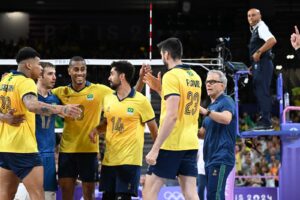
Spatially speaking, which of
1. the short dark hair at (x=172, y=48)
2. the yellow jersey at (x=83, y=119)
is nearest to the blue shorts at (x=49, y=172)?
the yellow jersey at (x=83, y=119)

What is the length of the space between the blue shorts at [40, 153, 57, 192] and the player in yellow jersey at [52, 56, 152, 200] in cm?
10

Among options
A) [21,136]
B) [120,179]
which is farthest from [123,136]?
[21,136]

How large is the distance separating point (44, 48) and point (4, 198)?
1547 centimetres

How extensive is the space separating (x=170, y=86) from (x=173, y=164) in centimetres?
90

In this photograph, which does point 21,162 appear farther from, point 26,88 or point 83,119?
point 83,119

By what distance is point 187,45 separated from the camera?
22.8 metres

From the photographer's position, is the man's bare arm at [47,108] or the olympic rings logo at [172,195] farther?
the olympic rings logo at [172,195]

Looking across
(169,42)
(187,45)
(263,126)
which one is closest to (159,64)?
(263,126)

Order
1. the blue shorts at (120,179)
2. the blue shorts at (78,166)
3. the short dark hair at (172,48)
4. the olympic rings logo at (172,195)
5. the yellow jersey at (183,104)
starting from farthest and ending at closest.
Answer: the olympic rings logo at (172,195) → the blue shorts at (78,166) → the blue shorts at (120,179) → the short dark hair at (172,48) → the yellow jersey at (183,104)

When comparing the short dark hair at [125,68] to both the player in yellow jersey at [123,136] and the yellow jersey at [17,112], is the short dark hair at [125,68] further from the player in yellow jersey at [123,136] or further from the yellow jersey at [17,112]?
the yellow jersey at [17,112]

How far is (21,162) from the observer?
7359 mm

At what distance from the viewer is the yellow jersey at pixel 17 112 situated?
24.2ft

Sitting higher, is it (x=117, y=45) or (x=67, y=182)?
(x=117, y=45)

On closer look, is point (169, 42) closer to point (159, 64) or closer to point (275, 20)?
point (159, 64)
